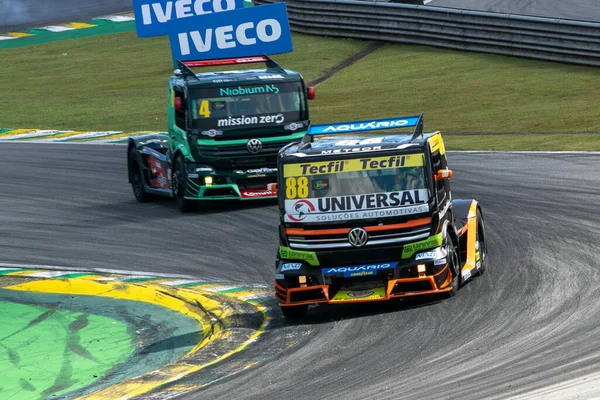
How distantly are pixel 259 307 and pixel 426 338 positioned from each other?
2.94 metres

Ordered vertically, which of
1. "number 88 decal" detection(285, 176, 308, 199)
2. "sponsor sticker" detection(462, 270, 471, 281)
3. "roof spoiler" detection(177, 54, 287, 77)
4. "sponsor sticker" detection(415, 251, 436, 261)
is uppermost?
"number 88 decal" detection(285, 176, 308, 199)

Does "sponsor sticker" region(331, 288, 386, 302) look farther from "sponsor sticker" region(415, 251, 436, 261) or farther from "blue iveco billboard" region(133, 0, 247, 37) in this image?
"blue iveco billboard" region(133, 0, 247, 37)

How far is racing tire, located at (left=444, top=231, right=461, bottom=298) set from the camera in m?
12.1

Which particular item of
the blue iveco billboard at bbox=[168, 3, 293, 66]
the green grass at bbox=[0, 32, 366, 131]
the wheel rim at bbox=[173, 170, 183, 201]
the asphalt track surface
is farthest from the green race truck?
the green grass at bbox=[0, 32, 366, 131]

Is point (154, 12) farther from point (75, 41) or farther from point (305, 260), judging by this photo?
point (305, 260)

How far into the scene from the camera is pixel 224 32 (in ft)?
89.5

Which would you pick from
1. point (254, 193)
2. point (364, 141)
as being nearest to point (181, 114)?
point (254, 193)

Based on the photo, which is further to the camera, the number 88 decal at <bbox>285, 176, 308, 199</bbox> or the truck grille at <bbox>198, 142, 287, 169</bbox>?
the truck grille at <bbox>198, 142, 287, 169</bbox>

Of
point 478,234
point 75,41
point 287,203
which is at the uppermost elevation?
point 287,203

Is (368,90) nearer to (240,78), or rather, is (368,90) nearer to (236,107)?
(240,78)

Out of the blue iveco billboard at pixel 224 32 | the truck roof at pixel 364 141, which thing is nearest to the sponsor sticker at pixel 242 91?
the truck roof at pixel 364 141

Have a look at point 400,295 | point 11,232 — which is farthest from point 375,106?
point 400,295

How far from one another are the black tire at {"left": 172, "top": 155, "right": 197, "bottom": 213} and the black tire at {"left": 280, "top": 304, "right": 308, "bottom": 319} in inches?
284

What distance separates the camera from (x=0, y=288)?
48.5ft
